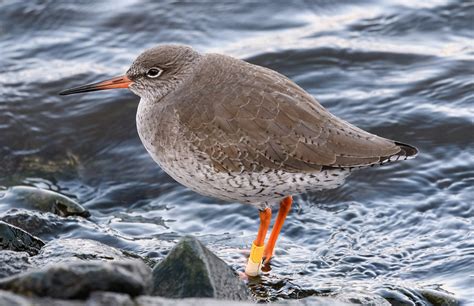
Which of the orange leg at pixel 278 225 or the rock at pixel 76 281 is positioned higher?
the rock at pixel 76 281

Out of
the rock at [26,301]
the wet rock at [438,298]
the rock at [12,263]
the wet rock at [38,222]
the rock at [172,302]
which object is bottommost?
the wet rock at [38,222]

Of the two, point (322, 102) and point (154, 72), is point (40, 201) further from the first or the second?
point (322, 102)

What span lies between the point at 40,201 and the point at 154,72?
2159 mm

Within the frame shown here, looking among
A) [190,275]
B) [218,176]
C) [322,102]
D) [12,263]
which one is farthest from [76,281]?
[322,102]

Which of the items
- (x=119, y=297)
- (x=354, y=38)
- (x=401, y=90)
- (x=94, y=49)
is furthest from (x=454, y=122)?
(x=119, y=297)

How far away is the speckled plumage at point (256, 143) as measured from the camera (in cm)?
738

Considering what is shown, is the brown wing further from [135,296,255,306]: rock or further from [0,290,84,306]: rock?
[0,290,84,306]: rock

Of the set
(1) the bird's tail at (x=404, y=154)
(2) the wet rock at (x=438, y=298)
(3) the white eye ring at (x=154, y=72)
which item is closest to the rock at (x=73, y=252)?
(3) the white eye ring at (x=154, y=72)

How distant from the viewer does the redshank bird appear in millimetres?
7379

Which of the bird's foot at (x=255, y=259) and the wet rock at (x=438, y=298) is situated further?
the bird's foot at (x=255, y=259)

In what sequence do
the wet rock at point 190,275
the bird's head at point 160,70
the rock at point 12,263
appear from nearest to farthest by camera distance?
the wet rock at point 190,275
the rock at point 12,263
the bird's head at point 160,70

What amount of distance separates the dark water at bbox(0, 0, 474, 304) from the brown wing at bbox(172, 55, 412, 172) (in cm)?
130

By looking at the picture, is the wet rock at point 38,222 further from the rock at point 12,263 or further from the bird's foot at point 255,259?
the bird's foot at point 255,259

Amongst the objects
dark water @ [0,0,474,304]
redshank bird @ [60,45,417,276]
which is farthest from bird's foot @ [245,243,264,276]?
redshank bird @ [60,45,417,276]
